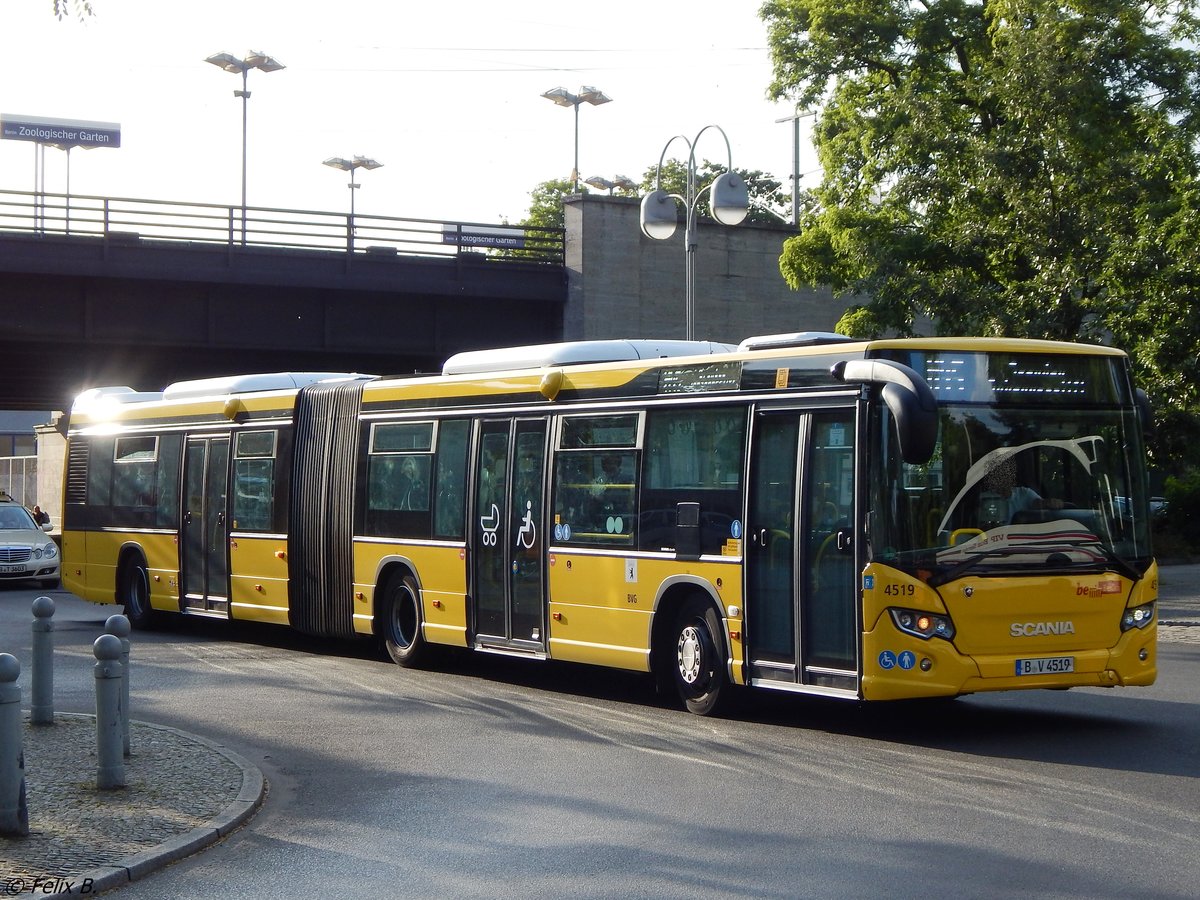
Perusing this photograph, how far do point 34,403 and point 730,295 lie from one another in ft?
94.5

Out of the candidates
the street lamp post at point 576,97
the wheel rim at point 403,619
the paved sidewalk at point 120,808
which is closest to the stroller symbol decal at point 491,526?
the wheel rim at point 403,619

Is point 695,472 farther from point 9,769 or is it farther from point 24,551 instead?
point 24,551

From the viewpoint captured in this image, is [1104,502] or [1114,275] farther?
[1114,275]

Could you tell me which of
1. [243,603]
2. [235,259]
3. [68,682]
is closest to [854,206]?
[235,259]

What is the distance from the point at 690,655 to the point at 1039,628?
2796 mm

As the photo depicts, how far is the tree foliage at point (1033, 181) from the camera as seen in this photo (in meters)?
22.7

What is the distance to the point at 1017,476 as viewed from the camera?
1062cm

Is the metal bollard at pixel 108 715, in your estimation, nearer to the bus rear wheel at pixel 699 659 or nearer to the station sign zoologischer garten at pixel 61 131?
the bus rear wheel at pixel 699 659

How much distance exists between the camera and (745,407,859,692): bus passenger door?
423 inches

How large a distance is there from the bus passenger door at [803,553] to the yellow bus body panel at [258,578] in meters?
8.00

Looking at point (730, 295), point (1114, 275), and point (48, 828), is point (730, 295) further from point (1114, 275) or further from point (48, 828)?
point (48, 828)

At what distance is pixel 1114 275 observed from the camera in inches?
885

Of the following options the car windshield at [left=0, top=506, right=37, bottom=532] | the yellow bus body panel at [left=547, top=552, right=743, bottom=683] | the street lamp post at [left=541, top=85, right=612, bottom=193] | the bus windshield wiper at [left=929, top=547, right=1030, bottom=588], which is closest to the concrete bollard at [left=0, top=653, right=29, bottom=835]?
the yellow bus body panel at [left=547, top=552, right=743, bottom=683]

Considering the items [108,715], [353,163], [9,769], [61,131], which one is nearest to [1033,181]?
[108,715]
